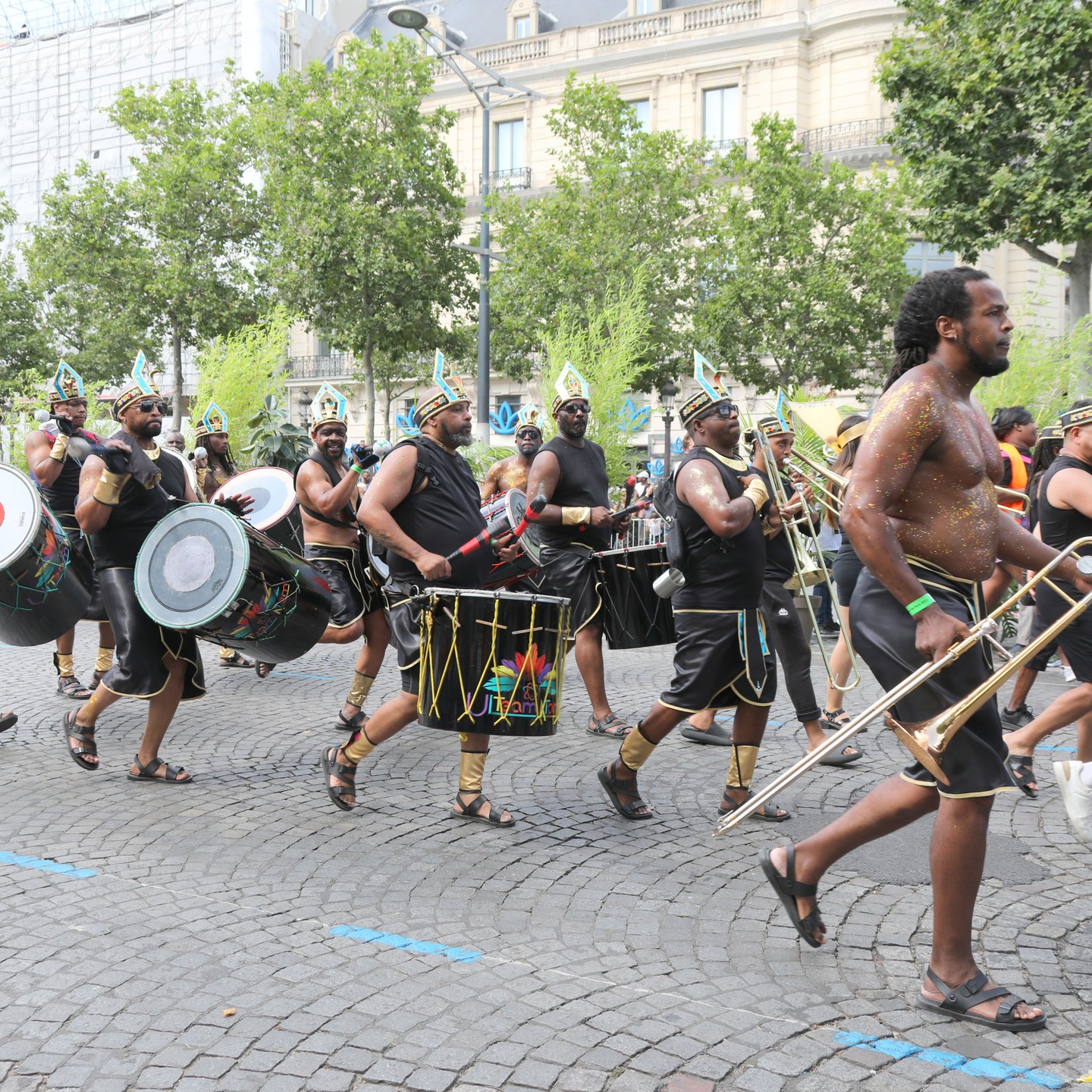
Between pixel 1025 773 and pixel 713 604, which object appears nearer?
pixel 713 604

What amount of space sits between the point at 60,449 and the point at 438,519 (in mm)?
3837

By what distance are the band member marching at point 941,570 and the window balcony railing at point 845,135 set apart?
34932 millimetres

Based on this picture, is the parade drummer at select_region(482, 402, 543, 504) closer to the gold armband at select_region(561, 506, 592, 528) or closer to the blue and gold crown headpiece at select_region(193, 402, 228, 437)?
the gold armband at select_region(561, 506, 592, 528)

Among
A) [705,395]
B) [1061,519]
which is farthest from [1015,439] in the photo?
[705,395]

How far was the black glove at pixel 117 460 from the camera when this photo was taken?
559 centimetres

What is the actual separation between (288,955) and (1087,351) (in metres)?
19.2

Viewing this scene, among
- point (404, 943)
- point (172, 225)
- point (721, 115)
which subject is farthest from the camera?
point (721, 115)

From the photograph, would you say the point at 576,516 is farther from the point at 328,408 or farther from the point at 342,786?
the point at 342,786

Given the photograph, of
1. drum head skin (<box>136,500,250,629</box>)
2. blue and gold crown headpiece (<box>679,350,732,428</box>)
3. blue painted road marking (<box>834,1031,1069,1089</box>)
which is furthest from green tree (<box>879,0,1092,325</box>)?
blue painted road marking (<box>834,1031,1069,1089</box>)

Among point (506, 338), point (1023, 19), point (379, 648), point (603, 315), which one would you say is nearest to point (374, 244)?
point (506, 338)

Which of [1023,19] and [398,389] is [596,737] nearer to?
[1023,19]

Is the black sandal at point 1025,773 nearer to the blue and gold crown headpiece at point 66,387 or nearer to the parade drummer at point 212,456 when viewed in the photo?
the blue and gold crown headpiece at point 66,387

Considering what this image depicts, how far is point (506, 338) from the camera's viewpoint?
32375 millimetres

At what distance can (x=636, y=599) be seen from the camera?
720 cm
